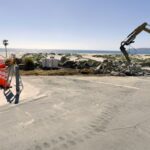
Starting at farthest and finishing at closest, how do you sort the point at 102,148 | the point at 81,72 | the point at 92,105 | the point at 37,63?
the point at 37,63 → the point at 81,72 → the point at 92,105 → the point at 102,148

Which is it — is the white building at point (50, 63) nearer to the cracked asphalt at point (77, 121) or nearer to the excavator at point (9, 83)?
the excavator at point (9, 83)

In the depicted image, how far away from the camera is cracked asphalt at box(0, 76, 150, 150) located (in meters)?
9.57

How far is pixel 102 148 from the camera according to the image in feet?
30.0

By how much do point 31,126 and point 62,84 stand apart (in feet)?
35.7

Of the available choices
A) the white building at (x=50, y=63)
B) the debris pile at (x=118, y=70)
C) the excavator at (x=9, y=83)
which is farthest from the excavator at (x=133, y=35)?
the excavator at (x=9, y=83)

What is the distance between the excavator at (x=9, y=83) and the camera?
16694mm

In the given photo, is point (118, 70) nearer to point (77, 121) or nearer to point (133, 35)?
point (133, 35)

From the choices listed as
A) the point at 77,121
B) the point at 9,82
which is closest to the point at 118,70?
the point at 9,82

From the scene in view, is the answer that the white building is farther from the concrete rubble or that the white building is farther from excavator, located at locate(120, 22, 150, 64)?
excavator, located at locate(120, 22, 150, 64)

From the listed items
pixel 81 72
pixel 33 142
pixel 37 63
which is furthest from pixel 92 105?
pixel 37 63

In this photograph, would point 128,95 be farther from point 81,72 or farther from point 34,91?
point 81,72

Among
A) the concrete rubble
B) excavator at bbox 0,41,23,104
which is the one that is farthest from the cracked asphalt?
the concrete rubble

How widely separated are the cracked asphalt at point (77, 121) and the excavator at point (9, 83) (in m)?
0.95

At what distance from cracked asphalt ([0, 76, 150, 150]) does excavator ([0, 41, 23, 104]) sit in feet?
3.12
